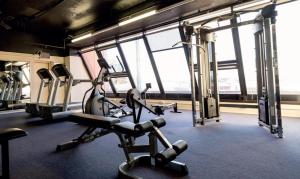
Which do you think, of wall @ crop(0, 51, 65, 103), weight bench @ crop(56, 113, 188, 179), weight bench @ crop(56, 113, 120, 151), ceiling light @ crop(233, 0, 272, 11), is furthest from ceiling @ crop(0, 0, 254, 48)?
weight bench @ crop(56, 113, 188, 179)

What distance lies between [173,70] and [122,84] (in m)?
2.62

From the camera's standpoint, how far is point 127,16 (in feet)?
18.2

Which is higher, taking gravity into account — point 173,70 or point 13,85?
point 173,70

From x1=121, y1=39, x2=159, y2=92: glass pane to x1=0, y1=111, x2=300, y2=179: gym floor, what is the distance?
12.1ft

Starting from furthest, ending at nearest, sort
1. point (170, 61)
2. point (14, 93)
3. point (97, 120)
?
point (14, 93) → point (170, 61) → point (97, 120)

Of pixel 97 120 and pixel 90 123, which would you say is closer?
pixel 97 120

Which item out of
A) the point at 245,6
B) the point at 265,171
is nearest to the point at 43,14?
the point at 245,6

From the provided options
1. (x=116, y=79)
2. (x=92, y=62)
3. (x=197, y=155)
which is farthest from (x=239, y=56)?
(x=92, y=62)

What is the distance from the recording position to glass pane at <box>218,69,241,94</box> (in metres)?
5.55

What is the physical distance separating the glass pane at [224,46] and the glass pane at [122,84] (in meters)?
3.97

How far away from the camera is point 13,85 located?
23.3 feet

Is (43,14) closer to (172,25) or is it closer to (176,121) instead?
(172,25)

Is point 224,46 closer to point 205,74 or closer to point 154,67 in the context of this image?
point 205,74

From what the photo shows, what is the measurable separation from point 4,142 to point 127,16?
15.2 ft
